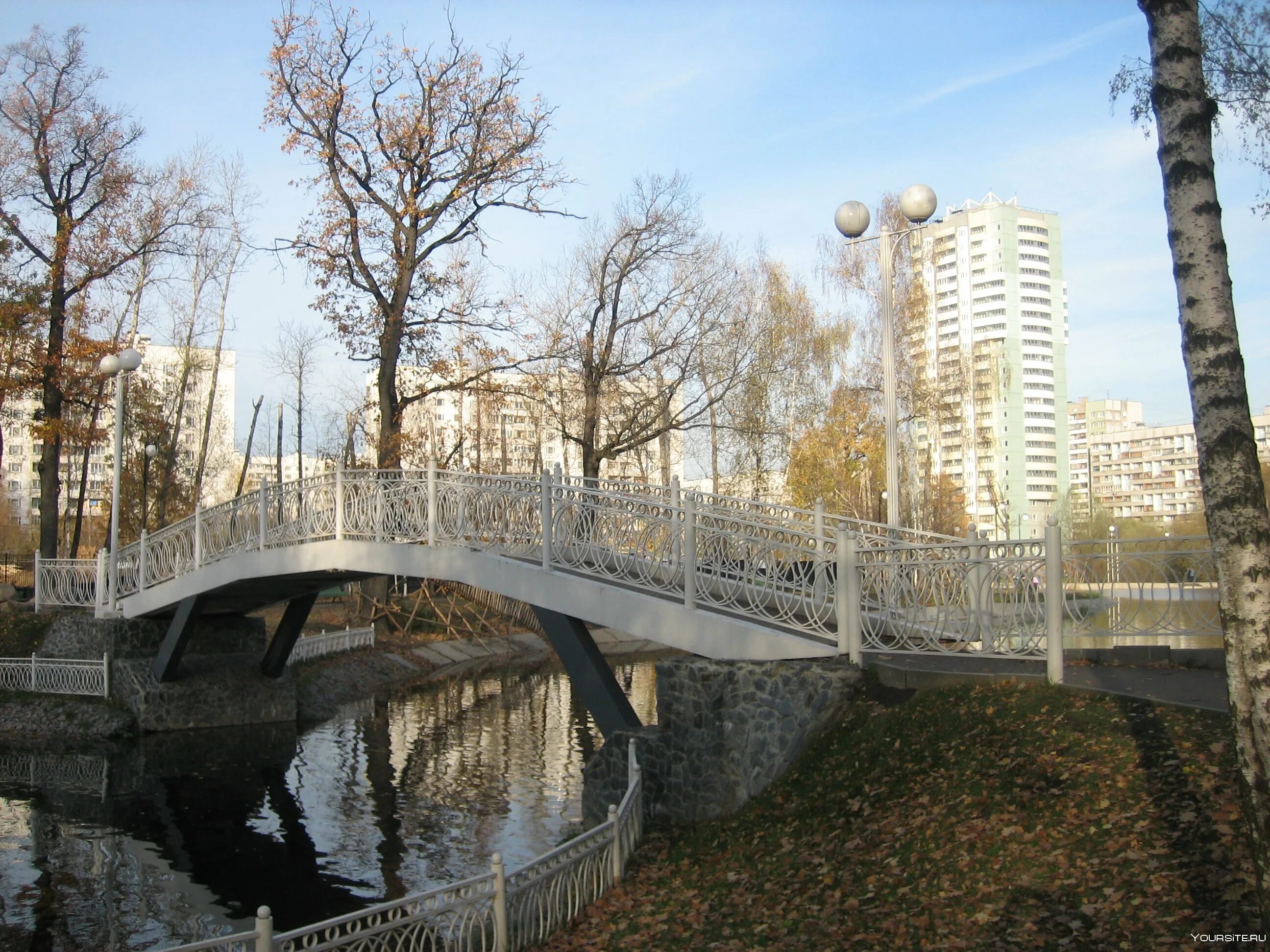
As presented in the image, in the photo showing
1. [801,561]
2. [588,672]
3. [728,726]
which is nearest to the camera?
[728,726]

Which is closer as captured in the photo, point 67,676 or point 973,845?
point 973,845

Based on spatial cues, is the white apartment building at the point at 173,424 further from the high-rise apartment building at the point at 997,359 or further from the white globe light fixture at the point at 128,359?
the high-rise apartment building at the point at 997,359

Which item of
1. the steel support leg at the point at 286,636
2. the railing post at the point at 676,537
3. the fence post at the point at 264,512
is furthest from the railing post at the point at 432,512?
the steel support leg at the point at 286,636

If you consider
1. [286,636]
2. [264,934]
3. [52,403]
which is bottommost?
[264,934]

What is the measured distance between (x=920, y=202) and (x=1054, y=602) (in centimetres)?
511

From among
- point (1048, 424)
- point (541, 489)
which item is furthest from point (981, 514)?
point (541, 489)

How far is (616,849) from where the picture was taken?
29.0 ft

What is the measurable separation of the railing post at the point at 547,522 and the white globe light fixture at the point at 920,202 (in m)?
4.89

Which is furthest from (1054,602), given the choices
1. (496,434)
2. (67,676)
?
(496,434)

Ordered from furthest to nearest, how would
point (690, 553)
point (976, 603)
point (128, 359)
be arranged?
point (128, 359) → point (690, 553) → point (976, 603)

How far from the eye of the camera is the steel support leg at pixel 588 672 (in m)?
11.5

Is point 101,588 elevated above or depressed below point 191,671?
above

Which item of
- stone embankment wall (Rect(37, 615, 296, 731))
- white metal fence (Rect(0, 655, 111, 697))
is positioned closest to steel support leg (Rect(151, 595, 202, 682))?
stone embankment wall (Rect(37, 615, 296, 731))

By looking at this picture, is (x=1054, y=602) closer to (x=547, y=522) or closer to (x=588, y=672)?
(x=588, y=672)
